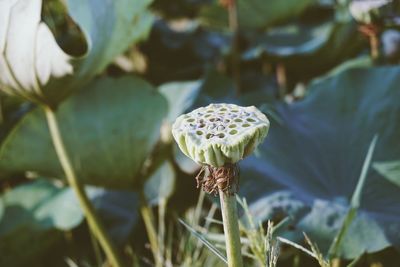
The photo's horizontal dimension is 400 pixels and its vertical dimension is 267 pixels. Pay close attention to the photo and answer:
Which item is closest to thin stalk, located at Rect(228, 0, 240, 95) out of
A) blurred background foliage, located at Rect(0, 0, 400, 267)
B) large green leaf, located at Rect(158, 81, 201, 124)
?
blurred background foliage, located at Rect(0, 0, 400, 267)

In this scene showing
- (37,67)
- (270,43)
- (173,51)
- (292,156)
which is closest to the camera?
(37,67)

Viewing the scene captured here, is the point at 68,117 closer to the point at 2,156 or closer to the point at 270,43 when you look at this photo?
the point at 2,156

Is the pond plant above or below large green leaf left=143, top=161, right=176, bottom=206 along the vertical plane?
above

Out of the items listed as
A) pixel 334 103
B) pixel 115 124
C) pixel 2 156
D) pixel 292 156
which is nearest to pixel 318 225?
pixel 292 156

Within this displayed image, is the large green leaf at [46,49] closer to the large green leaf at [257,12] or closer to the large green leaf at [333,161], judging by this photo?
the large green leaf at [333,161]

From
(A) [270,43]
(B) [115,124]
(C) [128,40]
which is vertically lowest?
(A) [270,43]

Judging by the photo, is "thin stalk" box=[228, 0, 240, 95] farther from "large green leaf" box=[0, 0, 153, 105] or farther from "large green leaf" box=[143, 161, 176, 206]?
"large green leaf" box=[0, 0, 153, 105]

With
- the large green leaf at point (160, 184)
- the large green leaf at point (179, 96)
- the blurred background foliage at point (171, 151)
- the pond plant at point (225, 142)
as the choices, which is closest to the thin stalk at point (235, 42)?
the blurred background foliage at point (171, 151)
